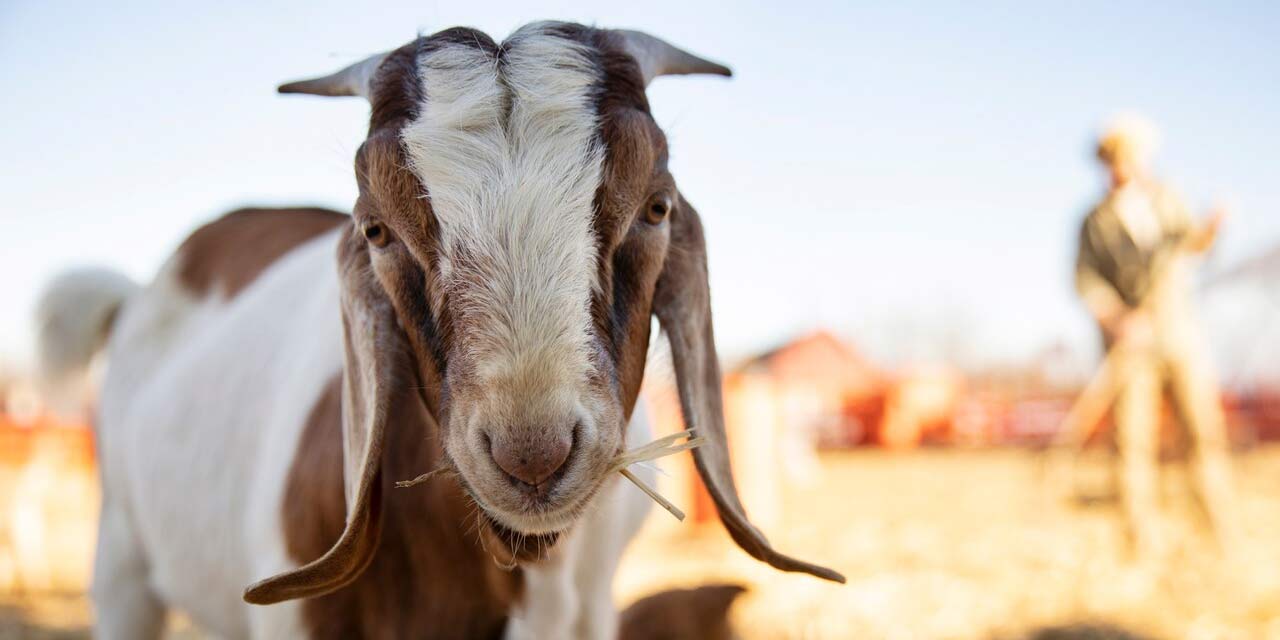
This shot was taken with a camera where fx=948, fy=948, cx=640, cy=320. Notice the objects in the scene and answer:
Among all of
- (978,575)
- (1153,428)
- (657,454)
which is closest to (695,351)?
(657,454)

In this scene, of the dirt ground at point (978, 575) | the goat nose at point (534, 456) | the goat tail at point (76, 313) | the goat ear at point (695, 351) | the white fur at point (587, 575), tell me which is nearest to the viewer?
the goat nose at point (534, 456)

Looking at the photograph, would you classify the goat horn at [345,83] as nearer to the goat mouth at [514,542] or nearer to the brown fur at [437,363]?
the brown fur at [437,363]

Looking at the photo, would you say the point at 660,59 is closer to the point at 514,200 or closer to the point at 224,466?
the point at 514,200

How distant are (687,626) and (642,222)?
2.04 metres

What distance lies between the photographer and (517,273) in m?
1.50

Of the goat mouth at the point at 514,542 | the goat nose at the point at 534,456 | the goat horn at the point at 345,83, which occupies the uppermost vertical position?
the goat horn at the point at 345,83

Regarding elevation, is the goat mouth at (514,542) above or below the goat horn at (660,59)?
below

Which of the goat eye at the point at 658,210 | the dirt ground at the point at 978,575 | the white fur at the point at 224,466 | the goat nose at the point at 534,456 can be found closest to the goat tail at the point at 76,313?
the white fur at the point at 224,466

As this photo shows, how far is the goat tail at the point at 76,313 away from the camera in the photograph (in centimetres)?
421

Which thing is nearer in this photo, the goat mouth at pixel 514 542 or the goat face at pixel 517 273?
the goat face at pixel 517 273

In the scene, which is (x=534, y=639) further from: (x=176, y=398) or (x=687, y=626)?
(x=176, y=398)

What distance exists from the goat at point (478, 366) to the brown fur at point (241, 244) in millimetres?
777

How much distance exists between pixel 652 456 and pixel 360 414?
59 cm

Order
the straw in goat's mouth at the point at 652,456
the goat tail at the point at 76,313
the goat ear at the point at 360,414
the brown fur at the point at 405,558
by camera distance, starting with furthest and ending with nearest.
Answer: the goat tail at the point at 76,313
the brown fur at the point at 405,558
the goat ear at the point at 360,414
the straw in goat's mouth at the point at 652,456
